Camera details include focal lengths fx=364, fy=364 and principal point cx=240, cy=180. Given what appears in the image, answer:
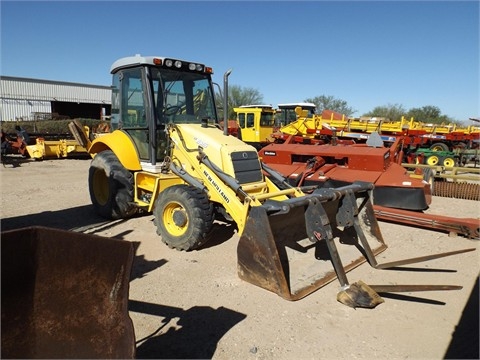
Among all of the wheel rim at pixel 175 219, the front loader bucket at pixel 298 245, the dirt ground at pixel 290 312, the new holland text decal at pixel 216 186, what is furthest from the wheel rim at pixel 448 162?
the wheel rim at pixel 175 219

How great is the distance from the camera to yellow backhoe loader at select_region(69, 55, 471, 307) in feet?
11.9

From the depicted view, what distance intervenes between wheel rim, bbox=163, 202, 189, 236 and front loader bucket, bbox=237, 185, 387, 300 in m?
1.12

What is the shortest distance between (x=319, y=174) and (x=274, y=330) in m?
4.20

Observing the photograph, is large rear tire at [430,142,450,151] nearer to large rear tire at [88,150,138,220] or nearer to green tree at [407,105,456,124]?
large rear tire at [88,150,138,220]

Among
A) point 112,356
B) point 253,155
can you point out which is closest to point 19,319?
point 112,356

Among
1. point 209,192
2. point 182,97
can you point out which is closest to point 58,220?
point 182,97

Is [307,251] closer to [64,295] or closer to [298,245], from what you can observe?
[298,245]

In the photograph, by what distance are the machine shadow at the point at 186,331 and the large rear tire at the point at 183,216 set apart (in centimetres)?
117

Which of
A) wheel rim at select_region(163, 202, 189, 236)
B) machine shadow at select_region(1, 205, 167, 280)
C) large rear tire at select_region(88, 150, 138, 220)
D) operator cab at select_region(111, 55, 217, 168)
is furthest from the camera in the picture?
machine shadow at select_region(1, 205, 167, 280)

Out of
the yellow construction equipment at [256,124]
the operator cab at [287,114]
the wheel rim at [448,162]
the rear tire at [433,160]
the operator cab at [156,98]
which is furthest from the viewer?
the operator cab at [287,114]

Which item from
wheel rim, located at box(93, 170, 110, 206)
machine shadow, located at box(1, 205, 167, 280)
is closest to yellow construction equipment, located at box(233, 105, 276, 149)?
wheel rim, located at box(93, 170, 110, 206)

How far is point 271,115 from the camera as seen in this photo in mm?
16703

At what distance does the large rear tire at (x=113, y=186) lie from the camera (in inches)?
221

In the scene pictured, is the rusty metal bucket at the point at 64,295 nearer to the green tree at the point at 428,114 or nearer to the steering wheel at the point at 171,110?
the steering wheel at the point at 171,110
